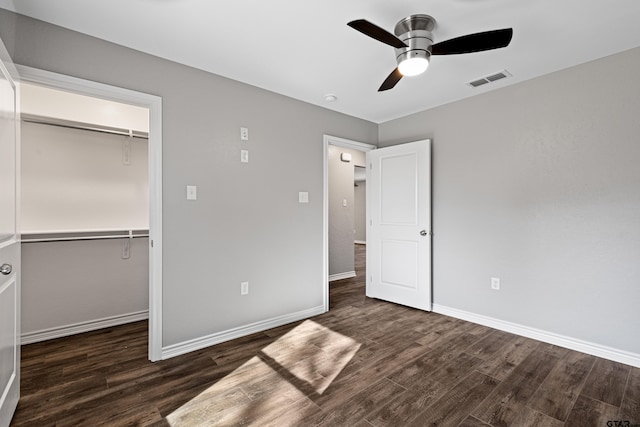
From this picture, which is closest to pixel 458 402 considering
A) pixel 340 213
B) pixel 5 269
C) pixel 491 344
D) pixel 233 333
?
pixel 491 344

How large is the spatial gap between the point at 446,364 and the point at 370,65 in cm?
264

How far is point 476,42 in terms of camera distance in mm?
1893

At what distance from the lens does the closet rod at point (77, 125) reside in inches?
106

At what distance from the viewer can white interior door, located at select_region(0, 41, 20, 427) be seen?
150cm

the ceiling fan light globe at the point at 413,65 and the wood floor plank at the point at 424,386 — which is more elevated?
the ceiling fan light globe at the point at 413,65

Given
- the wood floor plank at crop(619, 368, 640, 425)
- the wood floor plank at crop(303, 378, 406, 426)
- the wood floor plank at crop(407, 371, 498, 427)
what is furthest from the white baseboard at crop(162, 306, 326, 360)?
the wood floor plank at crop(619, 368, 640, 425)

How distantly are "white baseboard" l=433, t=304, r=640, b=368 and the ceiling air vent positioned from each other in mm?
2483

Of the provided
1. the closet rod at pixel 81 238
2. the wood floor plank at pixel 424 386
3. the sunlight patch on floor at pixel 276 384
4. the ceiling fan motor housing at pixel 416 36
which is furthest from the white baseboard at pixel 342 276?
the ceiling fan motor housing at pixel 416 36

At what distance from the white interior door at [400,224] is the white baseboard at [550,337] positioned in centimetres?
41

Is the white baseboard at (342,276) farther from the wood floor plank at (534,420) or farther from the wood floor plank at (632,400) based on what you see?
the wood floor plank at (632,400)

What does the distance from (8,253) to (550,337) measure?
4.15 m

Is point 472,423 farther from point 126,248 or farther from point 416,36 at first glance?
point 126,248

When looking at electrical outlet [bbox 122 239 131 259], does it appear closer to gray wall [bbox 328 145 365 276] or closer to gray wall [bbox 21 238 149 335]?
gray wall [bbox 21 238 149 335]

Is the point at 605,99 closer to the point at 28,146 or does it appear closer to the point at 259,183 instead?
the point at 259,183
